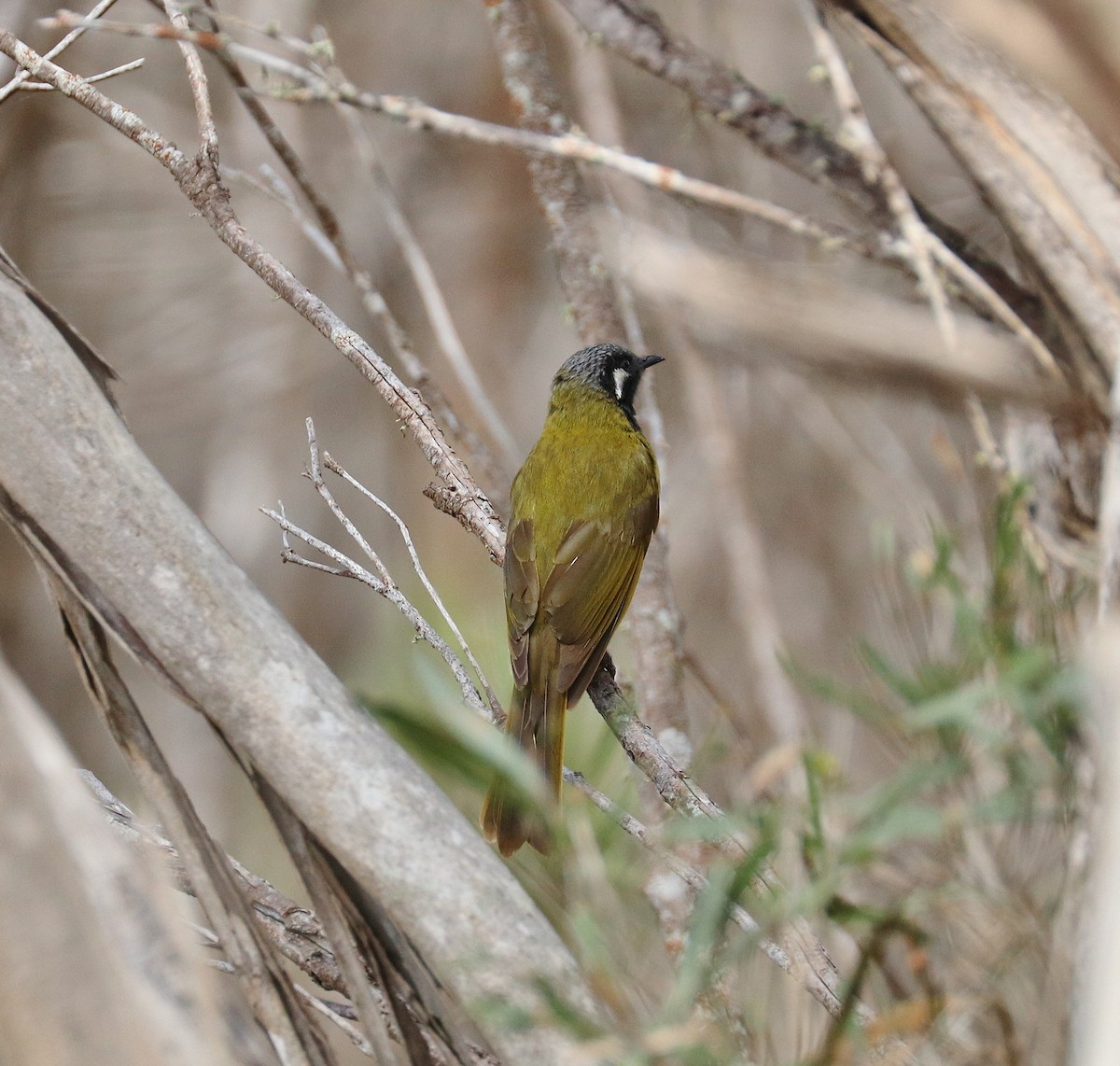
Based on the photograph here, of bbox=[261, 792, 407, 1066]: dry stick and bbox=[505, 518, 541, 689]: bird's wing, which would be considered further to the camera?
bbox=[505, 518, 541, 689]: bird's wing

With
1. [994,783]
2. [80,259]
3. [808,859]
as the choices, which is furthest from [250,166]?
[808,859]

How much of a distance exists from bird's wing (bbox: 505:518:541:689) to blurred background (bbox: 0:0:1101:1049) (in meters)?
2.21

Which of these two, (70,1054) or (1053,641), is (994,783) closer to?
(1053,641)

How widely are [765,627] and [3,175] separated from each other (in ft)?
14.7

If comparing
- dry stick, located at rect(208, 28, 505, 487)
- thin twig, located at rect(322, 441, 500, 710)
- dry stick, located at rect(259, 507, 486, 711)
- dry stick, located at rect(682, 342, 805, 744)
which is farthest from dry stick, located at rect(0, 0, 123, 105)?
dry stick, located at rect(682, 342, 805, 744)

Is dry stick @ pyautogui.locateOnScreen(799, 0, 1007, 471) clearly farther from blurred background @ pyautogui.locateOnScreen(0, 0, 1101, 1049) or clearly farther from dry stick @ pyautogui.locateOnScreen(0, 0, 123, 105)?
blurred background @ pyautogui.locateOnScreen(0, 0, 1101, 1049)

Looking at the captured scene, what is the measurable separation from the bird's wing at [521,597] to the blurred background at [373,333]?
2213mm

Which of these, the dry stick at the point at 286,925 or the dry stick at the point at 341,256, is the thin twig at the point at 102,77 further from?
the dry stick at the point at 286,925

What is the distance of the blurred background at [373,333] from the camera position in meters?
6.06

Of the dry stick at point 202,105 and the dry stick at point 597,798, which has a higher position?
the dry stick at point 202,105

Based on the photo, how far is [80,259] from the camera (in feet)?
21.3

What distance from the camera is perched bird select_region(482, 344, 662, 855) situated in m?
3.04

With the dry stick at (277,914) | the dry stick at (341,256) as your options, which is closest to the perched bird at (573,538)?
the dry stick at (341,256)

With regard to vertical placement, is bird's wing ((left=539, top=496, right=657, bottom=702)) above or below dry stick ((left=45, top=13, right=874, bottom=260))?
below
